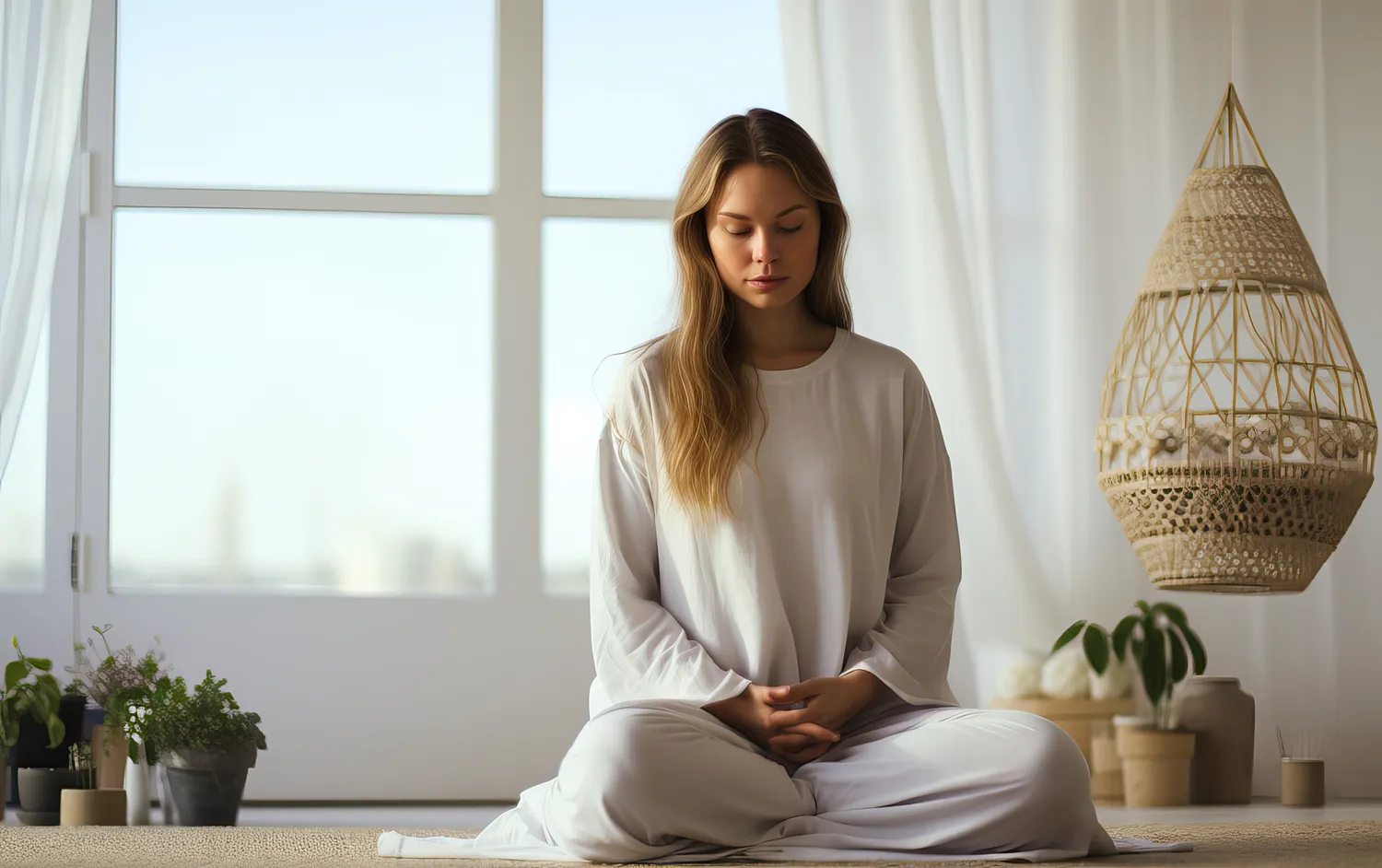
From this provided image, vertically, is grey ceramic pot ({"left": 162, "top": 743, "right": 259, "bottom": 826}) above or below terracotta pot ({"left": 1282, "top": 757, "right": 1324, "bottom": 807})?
above

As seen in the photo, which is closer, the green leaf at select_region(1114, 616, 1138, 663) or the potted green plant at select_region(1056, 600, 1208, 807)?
the potted green plant at select_region(1056, 600, 1208, 807)

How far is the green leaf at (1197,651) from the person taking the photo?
325 centimetres

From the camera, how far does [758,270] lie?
6.35 ft

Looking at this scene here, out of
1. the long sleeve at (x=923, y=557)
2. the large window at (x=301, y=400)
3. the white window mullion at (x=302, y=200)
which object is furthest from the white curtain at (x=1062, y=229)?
the long sleeve at (x=923, y=557)

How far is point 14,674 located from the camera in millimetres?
A: 2729

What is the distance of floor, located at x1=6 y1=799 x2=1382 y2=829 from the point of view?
2.81 m

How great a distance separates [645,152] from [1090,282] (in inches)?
43.4

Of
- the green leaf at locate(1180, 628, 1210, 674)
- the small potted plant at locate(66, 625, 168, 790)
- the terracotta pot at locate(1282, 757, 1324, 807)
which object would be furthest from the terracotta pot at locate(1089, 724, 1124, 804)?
the small potted plant at locate(66, 625, 168, 790)

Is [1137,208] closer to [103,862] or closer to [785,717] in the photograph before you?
[785,717]

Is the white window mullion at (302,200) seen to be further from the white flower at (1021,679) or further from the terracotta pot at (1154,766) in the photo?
the terracotta pot at (1154,766)

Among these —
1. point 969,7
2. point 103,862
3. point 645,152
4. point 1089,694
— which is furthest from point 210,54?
point 1089,694

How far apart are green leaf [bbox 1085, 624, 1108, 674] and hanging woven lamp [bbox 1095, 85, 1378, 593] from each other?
19.2 inches

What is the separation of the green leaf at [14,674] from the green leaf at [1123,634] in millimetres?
2228

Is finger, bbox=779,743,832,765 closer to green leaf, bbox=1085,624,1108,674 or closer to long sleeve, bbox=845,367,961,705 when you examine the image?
long sleeve, bbox=845,367,961,705
